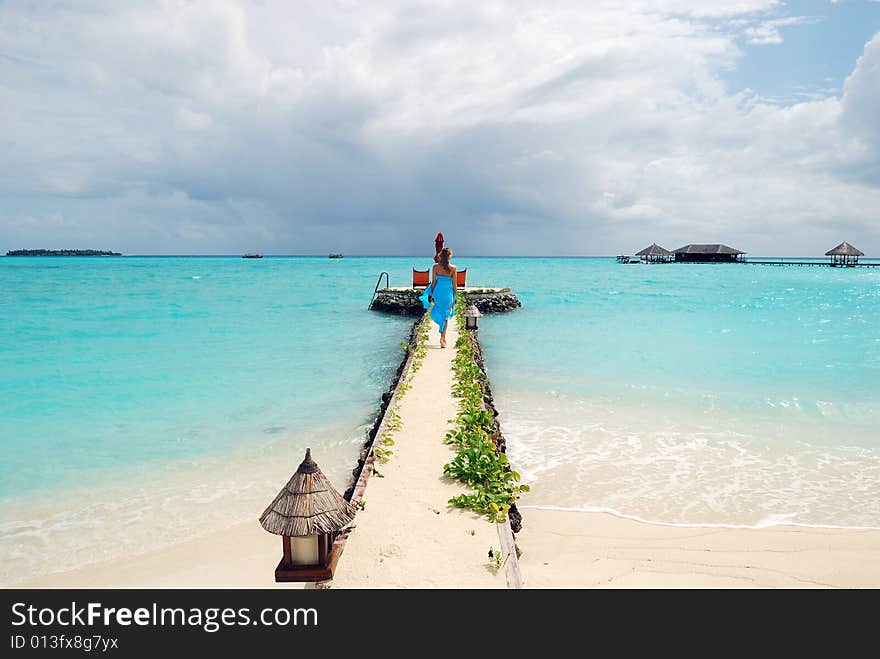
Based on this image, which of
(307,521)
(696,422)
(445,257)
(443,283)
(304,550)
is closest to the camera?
(307,521)

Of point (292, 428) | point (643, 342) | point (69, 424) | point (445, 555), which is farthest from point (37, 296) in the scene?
point (445, 555)

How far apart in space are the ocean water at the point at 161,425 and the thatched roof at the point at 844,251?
8947cm

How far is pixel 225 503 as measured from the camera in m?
6.02

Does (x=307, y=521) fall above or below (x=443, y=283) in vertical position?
below

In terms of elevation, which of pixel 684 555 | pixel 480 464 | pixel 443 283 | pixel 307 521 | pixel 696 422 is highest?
pixel 443 283

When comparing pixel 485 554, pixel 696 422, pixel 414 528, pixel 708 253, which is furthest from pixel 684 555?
pixel 708 253

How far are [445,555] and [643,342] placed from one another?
51.3ft

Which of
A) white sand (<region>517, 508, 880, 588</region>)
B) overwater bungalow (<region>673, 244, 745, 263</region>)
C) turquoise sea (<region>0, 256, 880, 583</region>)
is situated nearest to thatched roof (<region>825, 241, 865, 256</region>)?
overwater bungalow (<region>673, 244, 745, 263</region>)

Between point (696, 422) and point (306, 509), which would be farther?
point (696, 422)

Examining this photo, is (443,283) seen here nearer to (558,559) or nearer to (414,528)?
(558,559)

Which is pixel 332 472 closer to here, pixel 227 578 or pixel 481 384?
pixel 227 578

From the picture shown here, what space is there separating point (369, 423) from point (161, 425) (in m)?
3.86

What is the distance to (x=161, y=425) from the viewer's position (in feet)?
29.4

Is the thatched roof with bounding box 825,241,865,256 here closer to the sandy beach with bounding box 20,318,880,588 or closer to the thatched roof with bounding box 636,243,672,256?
the thatched roof with bounding box 636,243,672,256
